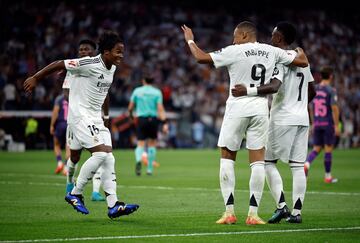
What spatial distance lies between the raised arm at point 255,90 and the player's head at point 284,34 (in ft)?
2.64

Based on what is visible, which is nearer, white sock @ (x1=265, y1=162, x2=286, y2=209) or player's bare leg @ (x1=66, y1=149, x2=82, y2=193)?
white sock @ (x1=265, y1=162, x2=286, y2=209)

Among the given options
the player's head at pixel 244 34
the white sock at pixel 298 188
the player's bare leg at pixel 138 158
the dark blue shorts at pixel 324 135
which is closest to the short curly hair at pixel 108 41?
the player's head at pixel 244 34

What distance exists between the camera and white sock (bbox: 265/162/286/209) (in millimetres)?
11505

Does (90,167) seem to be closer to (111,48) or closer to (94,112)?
(94,112)

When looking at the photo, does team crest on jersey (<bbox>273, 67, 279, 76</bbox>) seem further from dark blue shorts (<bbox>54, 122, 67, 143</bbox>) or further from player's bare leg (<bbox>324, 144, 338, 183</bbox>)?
dark blue shorts (<bbox>54, 122, 67, 143</bbox>)

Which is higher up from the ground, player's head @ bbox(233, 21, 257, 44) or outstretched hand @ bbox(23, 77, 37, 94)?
player's head @ bbox(233, 21, 257, 44)

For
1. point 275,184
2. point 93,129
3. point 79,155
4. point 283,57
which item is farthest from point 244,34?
point 79,155

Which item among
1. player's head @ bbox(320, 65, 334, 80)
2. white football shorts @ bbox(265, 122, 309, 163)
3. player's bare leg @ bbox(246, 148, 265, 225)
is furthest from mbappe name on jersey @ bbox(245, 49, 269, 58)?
player's head @ bbox(320, 65, 334, 80)

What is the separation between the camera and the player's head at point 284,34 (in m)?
11.5

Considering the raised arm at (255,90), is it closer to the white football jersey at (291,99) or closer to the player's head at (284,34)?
the white football jersey at (291,99)

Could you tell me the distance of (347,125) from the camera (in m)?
45.7

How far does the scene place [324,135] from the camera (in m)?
20.8

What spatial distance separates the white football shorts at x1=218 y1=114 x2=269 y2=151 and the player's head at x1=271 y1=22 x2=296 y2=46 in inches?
45.8

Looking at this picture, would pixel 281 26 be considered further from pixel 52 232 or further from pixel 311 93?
pixel 52 232
